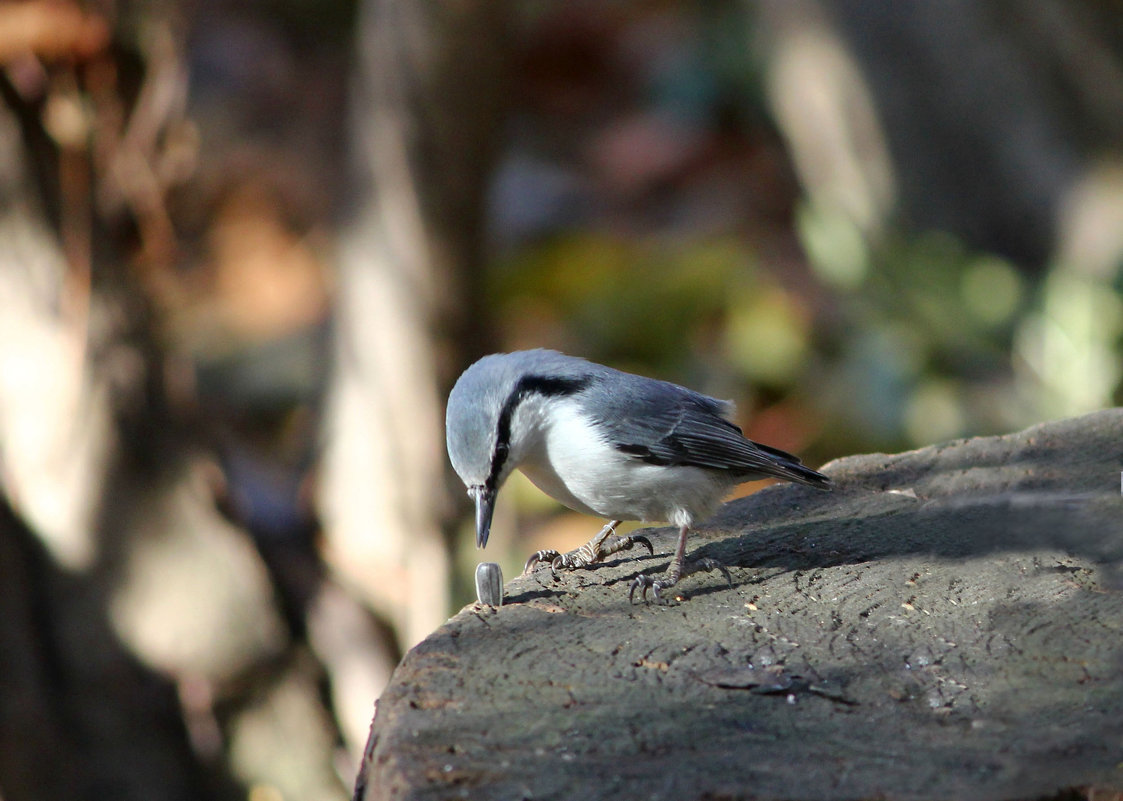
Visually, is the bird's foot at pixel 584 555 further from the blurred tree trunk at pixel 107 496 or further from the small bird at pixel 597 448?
the blurred tree trunk at pixel 107 496

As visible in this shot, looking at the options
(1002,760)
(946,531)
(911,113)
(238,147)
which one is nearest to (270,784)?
(946,531)

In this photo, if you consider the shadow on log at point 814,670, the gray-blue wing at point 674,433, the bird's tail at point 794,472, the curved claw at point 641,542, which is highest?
the gray-blue wing at point 674,433

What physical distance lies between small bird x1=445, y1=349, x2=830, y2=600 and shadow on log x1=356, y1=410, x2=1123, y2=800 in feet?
0.37

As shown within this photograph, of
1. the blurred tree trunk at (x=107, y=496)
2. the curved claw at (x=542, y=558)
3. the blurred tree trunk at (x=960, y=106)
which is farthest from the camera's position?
the blurred tree trunk at (x=960, y=106)

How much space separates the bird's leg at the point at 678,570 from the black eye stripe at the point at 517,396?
0.34 meters

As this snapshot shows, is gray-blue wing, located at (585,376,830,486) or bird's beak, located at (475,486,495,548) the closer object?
bird's beak, located at (475,486,495,548)

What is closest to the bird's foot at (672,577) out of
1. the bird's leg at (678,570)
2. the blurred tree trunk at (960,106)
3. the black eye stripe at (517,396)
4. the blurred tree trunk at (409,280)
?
the bird's leg at (678,570)

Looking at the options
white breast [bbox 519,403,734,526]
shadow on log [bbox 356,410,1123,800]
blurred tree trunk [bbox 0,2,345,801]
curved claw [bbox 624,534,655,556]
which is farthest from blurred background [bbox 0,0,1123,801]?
shadow on log [bbox 356,410,1123,800]

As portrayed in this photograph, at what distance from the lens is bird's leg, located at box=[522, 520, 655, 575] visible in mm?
2422

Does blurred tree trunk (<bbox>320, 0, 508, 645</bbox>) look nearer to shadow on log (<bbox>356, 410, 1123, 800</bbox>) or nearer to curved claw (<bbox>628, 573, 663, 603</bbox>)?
shadow on log (<bbox>356, 410, 1123, 800</bbox>)

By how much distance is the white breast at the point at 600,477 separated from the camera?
233 cm

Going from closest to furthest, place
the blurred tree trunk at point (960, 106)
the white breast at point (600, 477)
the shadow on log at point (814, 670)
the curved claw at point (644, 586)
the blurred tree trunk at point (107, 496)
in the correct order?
1. the shadow on log at point (814, 670)
2. the curved claw at point (644, 586)
3. the white breast at point (600, 477)
4. the blurred tree trunk at point (107, 496)
5. the blurred tree trunk at point (960, 106)

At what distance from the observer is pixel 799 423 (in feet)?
18.8

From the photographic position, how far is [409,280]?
418cm
